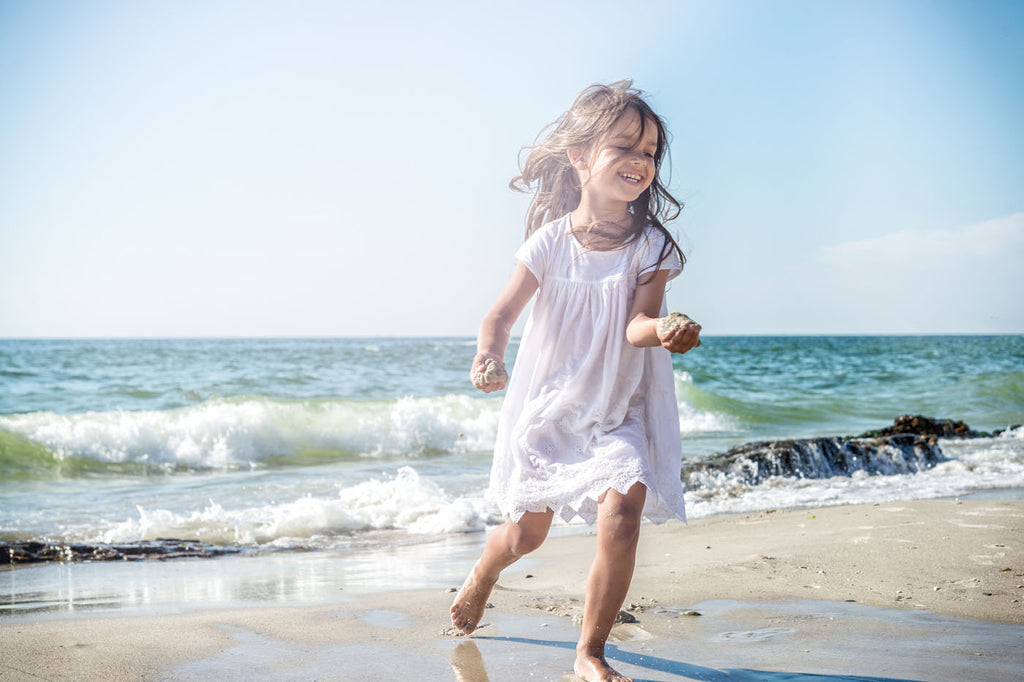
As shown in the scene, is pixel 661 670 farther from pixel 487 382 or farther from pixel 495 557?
pixel 487 382

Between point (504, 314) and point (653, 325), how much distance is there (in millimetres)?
522

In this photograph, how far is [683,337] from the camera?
2191 millimetres

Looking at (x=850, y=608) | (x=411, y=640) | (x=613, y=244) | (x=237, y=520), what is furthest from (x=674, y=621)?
Result: (x=237, y=520)

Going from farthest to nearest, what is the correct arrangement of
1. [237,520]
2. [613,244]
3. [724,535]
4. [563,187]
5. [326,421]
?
[326,421], [237,520], [724,535], [563,187], [613,244]

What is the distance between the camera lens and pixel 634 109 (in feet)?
9.08

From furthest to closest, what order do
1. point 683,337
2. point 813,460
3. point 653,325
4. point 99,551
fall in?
point 813,460
point 99,551
point 653,325
point 683,337

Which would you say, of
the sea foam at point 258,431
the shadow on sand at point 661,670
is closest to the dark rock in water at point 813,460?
the shadow on sand at point 661,670

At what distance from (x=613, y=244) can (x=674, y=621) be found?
4.66 feet

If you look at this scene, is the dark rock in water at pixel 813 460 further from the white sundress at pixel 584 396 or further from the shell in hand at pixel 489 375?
the shell in hand at pixel 489 375

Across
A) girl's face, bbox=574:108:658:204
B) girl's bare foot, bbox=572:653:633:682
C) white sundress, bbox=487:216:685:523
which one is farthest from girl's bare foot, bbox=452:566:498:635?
girl's face, bbox=574:108:658:204

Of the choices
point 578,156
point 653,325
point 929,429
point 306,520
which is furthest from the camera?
point 929,429

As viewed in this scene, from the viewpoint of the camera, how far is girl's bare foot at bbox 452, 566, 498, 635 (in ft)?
9.57

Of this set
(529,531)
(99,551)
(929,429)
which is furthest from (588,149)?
(929,429)

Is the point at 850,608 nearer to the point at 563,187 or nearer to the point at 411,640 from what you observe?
the point at 411,640
